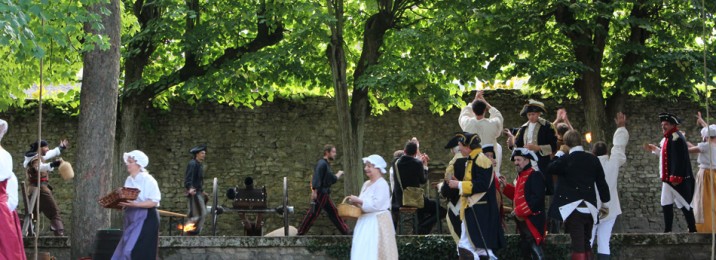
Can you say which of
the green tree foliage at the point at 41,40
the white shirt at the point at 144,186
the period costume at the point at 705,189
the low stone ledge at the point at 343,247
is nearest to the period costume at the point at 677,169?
the period costume at the point at 705,189

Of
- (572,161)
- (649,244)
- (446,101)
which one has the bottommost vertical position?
(649,244)

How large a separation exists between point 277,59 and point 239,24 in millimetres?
1113

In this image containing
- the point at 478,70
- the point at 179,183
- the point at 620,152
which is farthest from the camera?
the point at 179,183

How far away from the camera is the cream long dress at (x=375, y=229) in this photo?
1215cm

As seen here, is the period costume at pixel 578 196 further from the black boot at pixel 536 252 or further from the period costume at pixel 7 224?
the period costume at pixel 7 224

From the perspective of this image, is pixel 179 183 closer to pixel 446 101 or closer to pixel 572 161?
pixel 446 101

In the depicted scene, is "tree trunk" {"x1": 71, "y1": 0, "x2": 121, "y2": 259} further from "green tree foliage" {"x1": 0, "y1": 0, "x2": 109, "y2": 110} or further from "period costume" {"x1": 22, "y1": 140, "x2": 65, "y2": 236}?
"period costume" {"x1": 22, "y1": 140, "x2": 65, "y2": 236}

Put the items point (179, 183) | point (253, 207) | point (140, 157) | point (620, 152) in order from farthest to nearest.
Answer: point (179, 183), point (253, 207), point (620, 152), point (140, 157)

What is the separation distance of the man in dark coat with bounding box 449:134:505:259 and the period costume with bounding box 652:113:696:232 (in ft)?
10.1

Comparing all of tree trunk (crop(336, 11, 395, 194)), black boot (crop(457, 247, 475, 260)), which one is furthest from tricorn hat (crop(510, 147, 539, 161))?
tree trunk (crop(336, 11, 395, 194))

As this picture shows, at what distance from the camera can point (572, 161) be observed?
12.3 m

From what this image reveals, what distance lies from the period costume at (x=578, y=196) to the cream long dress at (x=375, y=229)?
190 centimetres

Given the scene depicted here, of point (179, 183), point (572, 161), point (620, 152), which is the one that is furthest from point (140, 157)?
point (179, 183)

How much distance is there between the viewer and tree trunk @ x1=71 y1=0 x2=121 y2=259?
13.5m
